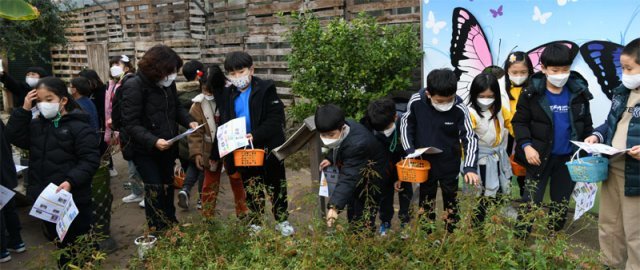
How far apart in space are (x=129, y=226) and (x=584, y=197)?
4044 millimetres

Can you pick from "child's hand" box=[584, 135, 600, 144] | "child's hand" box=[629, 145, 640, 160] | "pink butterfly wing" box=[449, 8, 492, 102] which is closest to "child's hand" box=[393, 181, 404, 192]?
"child's hand" box=[584, 135, 600, 144]

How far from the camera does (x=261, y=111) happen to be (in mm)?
3871

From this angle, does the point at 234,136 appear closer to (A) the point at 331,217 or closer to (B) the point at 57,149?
(A) the point at 331,217

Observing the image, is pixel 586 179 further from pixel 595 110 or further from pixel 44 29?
pixel 44 29

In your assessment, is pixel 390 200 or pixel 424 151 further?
pixel 390 200

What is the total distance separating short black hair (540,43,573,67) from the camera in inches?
127

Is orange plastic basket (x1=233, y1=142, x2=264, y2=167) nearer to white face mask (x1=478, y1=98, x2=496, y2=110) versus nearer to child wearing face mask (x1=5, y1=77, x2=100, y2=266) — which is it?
child wearing face mask (x1=5, y1=77, x2=100, y2=266)

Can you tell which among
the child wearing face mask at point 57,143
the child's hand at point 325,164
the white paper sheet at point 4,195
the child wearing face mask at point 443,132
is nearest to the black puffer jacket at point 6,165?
the white paper sheet at point 4,195

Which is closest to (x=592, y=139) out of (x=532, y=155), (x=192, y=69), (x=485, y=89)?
(x=532, y=155)

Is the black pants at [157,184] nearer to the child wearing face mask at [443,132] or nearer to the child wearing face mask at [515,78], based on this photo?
the child wearing face mask at [443,132]

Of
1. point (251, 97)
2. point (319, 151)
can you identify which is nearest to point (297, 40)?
point (251, 97)

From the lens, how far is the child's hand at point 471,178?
10.9 ft

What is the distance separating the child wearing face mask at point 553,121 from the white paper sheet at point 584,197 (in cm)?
11

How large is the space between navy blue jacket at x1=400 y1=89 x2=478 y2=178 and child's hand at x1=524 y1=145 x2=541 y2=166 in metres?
0.37
